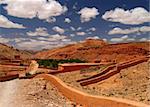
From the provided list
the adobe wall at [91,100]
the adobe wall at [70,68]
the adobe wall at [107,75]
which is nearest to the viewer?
the adobe wall at [91,100]

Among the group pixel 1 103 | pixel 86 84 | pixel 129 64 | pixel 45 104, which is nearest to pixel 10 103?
pixel 1 103

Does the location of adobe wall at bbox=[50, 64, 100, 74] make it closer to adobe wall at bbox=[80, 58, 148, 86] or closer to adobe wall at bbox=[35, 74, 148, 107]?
adobe wall at bbox=[80, 58, 148, 86]

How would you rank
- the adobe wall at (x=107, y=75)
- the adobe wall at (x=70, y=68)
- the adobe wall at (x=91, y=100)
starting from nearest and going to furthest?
the adobe wall at (x=91, y=100)
the adobe wall at (x=107, y=75)
the adobe wall at (x=70, y=68)

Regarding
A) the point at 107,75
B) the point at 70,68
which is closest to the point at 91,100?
the point at 107,75

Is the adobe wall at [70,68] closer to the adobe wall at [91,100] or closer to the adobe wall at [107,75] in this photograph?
the adobe wall at [107,75]

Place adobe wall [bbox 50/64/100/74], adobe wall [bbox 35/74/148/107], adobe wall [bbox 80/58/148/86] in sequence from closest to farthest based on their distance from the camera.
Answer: adobe wall [bbox 35/74/148/107], adobe wall [bbox 80/58/148/86], adobe wall [bbox 50/64/100/74]

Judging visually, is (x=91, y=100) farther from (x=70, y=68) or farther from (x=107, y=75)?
(x=70, y=68)

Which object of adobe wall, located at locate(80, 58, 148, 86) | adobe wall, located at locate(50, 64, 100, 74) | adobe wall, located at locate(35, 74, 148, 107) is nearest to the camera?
adobe wall, located at locate(35, 74, 148, 107)

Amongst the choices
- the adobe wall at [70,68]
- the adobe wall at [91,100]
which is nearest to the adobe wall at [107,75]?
the adobe wall at [91,100]

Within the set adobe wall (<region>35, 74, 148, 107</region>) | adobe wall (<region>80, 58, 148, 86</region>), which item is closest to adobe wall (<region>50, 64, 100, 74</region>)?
adobe wall (<region>80, 58, 148, 86</region>)

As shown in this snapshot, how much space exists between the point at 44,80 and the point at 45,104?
10050 millimetres

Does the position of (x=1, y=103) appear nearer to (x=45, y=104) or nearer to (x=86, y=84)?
(x=45, y=104)

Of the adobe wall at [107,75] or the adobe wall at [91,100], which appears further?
the adobe wall at [107,75]

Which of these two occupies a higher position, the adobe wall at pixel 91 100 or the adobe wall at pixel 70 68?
the adobe wall at pixel 70 68
